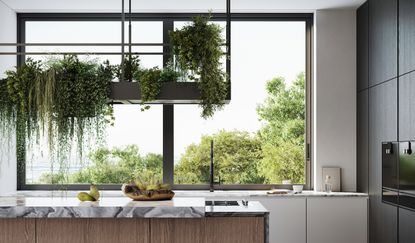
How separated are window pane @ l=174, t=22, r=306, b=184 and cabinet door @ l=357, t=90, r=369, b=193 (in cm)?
62

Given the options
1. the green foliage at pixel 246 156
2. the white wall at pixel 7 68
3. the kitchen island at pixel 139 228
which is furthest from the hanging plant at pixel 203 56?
the white wall at pixel 7 68

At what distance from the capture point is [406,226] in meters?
4.65

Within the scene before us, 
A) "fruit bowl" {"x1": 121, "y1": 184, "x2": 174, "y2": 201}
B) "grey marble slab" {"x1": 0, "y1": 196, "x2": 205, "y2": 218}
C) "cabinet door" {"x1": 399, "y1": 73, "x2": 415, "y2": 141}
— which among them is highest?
"cabinet door" {"x1": 399, "y1": 73, "x2": 415, "y2": 141}

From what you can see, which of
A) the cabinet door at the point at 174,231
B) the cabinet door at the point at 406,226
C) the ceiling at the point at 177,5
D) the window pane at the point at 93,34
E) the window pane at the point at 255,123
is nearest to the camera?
the cabinet door at the point at 174,231

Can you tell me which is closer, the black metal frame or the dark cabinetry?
the dark cabinetry

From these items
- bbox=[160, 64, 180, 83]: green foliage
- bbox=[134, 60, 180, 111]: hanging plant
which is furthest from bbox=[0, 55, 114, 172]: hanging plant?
bbox=[160, 64, 180, 83]: green foliage

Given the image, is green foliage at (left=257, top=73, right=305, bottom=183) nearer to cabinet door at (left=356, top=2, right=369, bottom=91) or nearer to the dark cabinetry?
cabinet door at (left=356, top=2, right=369, bottom=91)

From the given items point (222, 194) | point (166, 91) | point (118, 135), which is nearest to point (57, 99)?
point (166, 91)

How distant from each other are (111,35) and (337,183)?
2877 mm

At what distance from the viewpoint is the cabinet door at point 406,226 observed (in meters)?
4.50

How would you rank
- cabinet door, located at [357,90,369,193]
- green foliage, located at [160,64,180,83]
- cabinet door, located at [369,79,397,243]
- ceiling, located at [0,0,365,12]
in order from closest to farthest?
green foliage, located at [160,64,180,83]
cabinet door, located at [369,79,397,243]
cabinet door, located at [357,90,369,193]
ceiling, located at [0,0,365,12]

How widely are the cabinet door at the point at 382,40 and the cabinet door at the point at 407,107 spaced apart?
24cm

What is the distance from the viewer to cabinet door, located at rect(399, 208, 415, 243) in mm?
4504

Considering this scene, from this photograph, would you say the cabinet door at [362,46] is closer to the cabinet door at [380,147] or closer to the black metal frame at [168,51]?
the cabinet door at [380,147]
